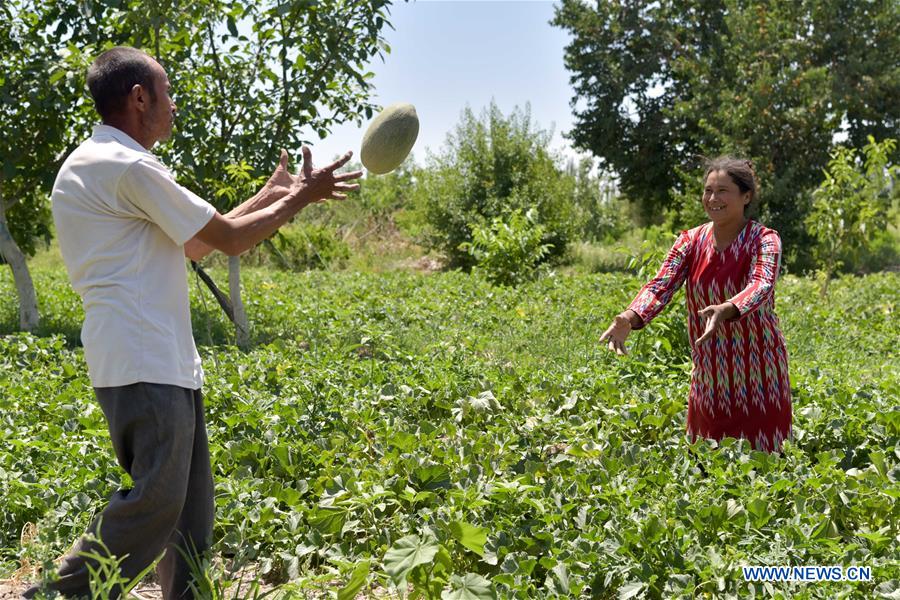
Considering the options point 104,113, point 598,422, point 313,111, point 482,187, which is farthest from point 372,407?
point 482,187

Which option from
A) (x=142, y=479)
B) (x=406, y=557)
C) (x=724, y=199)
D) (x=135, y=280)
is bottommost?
(x=406, y=557)

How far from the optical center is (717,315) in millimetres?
3369

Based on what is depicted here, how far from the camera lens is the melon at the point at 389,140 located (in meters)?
4.04

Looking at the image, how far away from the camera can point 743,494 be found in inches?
124

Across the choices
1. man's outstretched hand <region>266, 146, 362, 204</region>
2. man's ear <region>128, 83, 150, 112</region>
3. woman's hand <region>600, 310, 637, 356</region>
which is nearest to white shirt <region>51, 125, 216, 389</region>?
man's ear <region>128, 83, 150, 112</region>

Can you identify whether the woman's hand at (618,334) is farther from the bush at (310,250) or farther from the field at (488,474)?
the bush at (310,250)

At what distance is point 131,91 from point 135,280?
563 millimetres

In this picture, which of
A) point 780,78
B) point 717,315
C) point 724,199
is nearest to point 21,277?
point 724,199

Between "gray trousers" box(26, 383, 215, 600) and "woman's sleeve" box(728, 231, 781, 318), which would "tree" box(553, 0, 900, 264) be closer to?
"woman's sleeve" box(728, 231, 781, 318)

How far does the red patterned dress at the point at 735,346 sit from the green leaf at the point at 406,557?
1.56 metres

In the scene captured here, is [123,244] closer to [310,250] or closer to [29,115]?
[29,115]

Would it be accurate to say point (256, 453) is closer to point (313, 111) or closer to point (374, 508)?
point (374, 508)

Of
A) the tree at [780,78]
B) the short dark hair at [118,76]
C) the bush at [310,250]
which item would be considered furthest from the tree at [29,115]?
the tree at [780,78]

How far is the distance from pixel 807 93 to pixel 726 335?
52.0 ft
